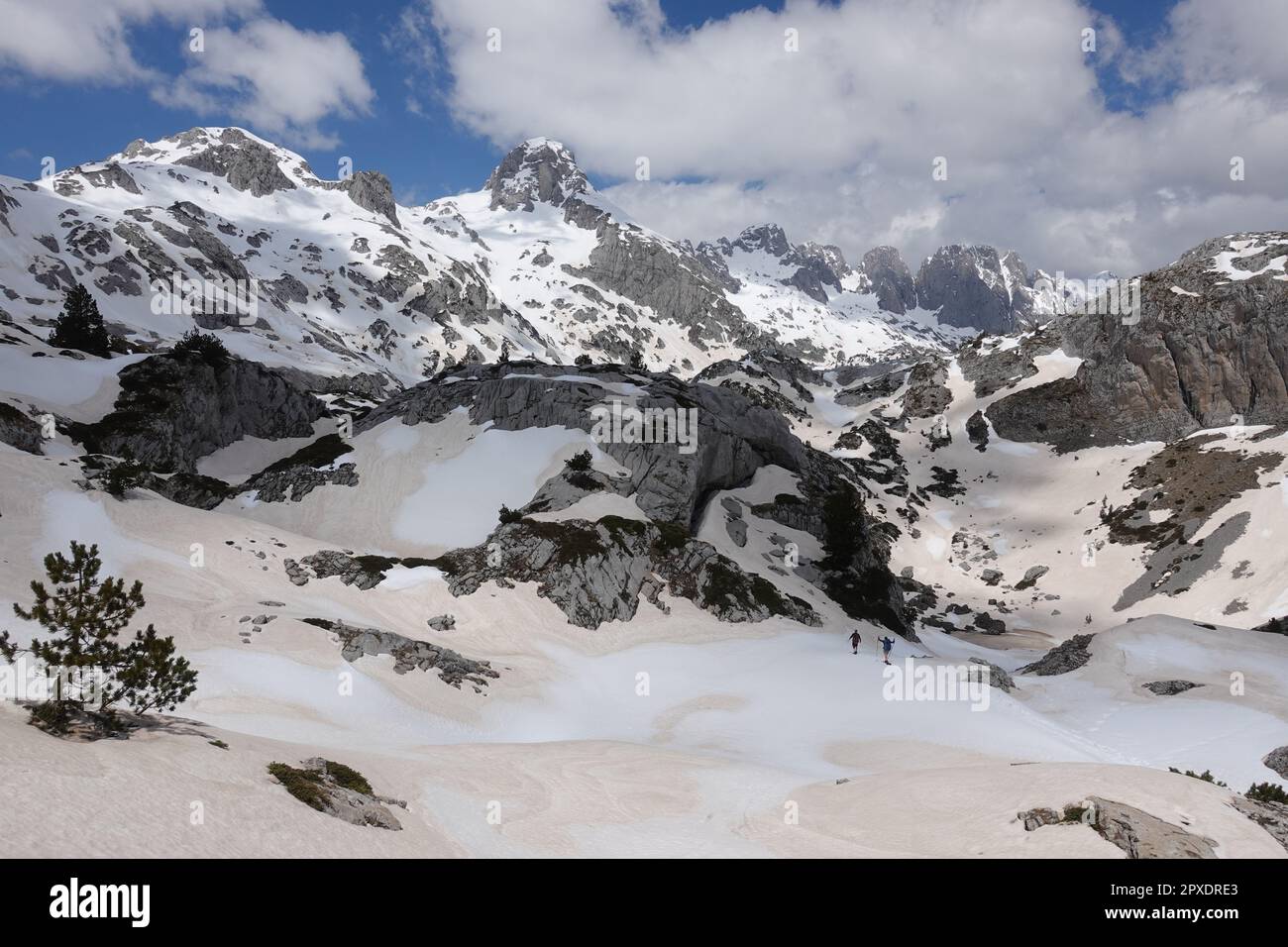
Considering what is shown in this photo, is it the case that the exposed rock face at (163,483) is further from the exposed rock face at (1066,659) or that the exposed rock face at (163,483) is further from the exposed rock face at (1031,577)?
the exposed rock face at (1031,577)

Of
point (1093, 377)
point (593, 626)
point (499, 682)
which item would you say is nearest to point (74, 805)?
point (499, 682)

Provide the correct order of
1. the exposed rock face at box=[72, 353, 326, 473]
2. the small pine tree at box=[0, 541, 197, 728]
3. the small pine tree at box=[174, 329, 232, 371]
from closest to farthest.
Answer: the small pine tree at box=[0, 541, 197, 728] < the exposed rock face at box=[72, 353, 326, 473] < the small pine tree at box=[174, 329, 232, 371]

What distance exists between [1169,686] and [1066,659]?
28.7 ft

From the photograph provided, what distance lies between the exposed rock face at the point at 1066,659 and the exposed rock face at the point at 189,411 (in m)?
72.2

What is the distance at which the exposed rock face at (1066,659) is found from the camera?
153 ft

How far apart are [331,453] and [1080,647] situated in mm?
66309

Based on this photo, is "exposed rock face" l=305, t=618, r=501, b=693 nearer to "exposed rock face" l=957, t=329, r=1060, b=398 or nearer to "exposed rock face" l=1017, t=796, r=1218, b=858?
"exposed rock face" l=1017, t=796, r=1218, b=858

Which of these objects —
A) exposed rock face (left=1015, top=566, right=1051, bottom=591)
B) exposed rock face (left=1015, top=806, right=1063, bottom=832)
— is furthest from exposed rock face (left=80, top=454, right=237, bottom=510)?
exposed rock face (left=1015, top=566, right=1051, bottom=591)

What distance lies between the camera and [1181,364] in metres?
127

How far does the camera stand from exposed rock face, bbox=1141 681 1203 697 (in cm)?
3859

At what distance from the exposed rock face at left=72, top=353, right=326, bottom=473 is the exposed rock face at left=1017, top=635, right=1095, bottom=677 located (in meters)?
72.2

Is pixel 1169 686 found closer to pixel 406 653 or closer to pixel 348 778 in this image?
Answer: pixel 406 653
